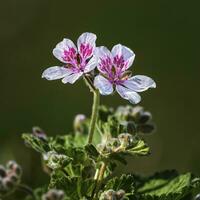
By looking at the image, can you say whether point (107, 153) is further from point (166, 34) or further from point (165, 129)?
point (166, 34)

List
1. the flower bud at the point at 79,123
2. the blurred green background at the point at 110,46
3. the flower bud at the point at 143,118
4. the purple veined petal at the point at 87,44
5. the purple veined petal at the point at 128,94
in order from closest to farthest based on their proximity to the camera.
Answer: the purple veined petal at the point at 128,94, the purple veined petal at the point at 87,44, the flower bud at the point at 143,118, the flower bud at the point at 79,123, the blurred green background at the point at 110,46

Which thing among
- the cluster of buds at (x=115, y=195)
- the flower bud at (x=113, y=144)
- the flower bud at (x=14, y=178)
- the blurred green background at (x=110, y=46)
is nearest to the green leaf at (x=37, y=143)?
the flower bud at (x=14, y=178)

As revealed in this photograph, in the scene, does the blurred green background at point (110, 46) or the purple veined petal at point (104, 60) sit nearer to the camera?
the purple veined petal at point (104, 60)

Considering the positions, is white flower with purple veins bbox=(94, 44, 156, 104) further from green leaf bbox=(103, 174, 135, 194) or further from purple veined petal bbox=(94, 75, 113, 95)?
green leaf bbox=(103, 174, 135, 194)

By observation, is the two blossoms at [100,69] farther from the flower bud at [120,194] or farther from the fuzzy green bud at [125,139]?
the flower bud at [120,194]

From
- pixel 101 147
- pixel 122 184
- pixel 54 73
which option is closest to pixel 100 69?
pixel 54 73

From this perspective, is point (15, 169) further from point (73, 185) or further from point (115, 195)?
point (115, 195)
